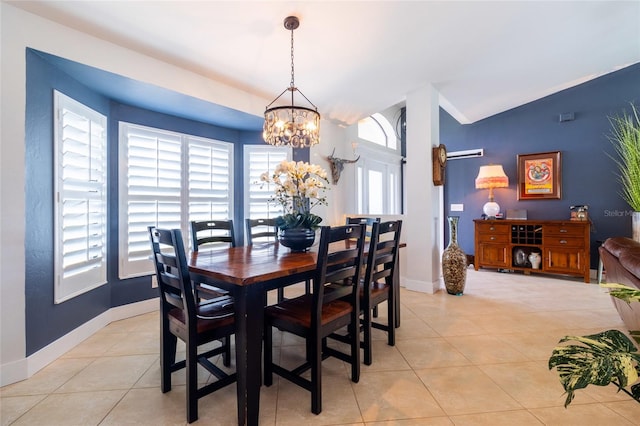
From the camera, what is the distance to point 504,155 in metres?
5.24

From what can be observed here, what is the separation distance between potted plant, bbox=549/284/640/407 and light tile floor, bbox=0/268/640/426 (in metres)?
0.91

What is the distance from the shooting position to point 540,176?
4.88m

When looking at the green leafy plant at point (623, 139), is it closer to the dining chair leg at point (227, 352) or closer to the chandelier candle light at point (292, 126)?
the chandelier candle light at point (292, 126)

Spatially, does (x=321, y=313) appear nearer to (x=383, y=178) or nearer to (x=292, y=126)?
(x=292, y=126)

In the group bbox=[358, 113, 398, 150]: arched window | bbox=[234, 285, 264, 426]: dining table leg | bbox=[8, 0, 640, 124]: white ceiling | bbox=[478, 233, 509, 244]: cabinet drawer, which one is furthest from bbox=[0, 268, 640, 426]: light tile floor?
bbox=[358, 113, 398, 150]: arched window

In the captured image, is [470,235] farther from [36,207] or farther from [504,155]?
[36,207]

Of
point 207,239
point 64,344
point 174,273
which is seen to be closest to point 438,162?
point 207,239

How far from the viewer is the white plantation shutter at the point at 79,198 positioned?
7.45ft

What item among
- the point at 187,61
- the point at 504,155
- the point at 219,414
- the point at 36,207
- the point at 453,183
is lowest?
the point at 219,414

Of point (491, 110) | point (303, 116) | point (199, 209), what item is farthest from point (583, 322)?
point (199, 209)

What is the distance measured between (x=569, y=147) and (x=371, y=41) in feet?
13.2

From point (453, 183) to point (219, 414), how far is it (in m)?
5.51

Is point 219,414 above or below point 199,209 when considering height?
below

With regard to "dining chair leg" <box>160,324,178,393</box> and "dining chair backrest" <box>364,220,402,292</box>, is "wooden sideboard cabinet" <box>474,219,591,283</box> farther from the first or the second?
"dining chair leg" <box>160,324,178,393</box>
